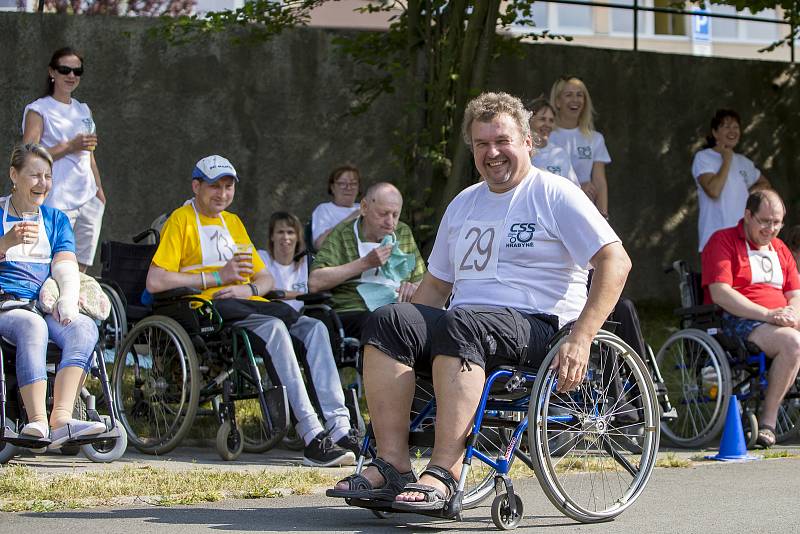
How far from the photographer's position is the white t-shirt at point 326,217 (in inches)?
357

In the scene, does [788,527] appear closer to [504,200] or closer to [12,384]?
[504,200]

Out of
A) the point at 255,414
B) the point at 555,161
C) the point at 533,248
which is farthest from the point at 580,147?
the point at 533,248

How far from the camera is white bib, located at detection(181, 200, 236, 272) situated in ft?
25.1

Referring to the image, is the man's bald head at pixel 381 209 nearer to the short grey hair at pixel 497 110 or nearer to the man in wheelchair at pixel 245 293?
the man in wheelchair at pixel 245 293

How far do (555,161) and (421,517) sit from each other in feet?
13.8

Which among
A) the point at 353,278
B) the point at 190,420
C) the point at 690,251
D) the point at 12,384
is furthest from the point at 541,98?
the point at 690,251

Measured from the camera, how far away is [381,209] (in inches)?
320

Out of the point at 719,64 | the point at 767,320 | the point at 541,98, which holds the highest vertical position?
the point at 719,64

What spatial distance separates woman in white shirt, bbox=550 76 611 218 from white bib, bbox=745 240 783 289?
1.40 metres

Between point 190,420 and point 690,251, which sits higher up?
point 690,251

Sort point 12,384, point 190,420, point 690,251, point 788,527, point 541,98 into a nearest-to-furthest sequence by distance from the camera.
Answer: point 788,527 < point 12,384 < point 190,420 < point 541,98 < point 690,251

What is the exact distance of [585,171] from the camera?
386 inches

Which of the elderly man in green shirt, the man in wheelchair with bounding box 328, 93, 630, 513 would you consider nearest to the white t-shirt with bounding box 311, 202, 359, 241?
the elderly man in green shirt

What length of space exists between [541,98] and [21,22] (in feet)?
14.3
